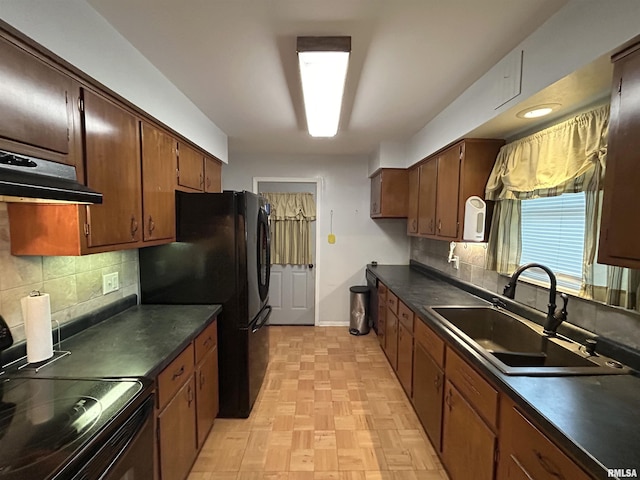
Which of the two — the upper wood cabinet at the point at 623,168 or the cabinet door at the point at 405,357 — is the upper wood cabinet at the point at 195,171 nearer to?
the cabinet door at the point at 405,357

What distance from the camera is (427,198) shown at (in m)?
3.05

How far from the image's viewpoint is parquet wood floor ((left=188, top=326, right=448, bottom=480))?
187 centimetres

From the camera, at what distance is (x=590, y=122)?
5.02ft

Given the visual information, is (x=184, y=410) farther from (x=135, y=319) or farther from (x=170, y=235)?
(x=170, y=235)

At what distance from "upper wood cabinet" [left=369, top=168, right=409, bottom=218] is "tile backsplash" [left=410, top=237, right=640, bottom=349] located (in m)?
0.57

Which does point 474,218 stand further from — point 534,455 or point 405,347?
point 534,455

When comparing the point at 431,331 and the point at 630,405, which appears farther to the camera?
the point at 431,331

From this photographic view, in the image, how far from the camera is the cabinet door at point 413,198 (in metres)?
3.35

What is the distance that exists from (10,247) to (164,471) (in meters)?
1.26

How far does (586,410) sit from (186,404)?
1819 millimetres

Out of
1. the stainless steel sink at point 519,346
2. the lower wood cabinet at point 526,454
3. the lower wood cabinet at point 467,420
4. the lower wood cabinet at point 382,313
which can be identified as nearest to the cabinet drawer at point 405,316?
the lower wood cabinet at point 467,420

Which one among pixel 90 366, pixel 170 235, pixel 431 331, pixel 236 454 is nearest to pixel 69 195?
pixel 90 366

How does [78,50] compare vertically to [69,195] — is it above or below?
above

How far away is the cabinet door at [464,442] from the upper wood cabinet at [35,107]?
213 cm
